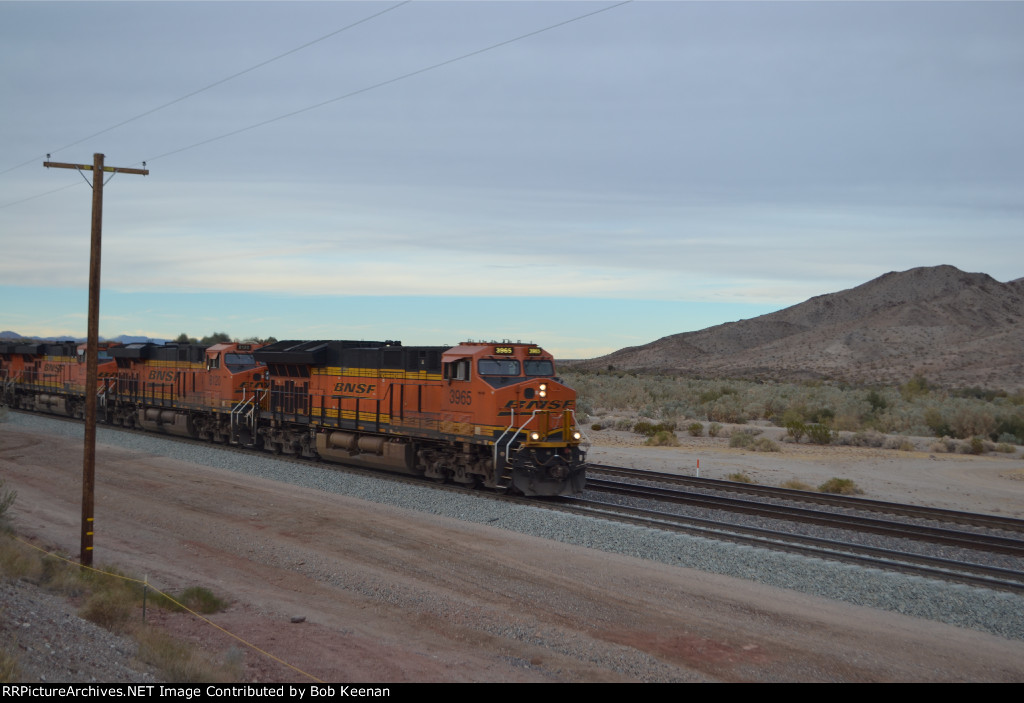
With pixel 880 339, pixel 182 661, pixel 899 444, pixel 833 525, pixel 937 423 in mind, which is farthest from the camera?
pixel 880 339

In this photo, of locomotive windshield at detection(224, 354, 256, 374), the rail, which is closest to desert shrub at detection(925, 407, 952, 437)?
the rail

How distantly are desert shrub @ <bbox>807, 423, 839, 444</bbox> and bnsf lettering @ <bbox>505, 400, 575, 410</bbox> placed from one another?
64.8 feet

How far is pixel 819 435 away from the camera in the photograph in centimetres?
3700

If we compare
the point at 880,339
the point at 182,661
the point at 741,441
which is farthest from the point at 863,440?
the point at 880,339

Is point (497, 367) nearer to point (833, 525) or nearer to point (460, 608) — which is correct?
point (833, 525)

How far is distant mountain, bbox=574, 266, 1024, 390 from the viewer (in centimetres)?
9656

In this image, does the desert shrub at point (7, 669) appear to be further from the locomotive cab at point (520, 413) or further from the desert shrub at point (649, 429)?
the desert shrub at point (649, 429)

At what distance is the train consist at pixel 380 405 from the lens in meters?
20.0

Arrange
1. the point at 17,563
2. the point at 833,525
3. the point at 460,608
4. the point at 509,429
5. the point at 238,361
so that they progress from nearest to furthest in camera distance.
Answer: the point at 460,608 → the point at 17,563 → the point at 833,525 → the point at 509,429 → the point at 238,361

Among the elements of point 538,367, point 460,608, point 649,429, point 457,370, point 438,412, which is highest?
point 538,367

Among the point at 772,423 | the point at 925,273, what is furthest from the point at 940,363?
the point at 772,423

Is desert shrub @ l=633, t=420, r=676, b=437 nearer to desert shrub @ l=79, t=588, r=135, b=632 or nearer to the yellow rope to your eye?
the yellow rope

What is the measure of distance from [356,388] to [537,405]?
7011 mm
